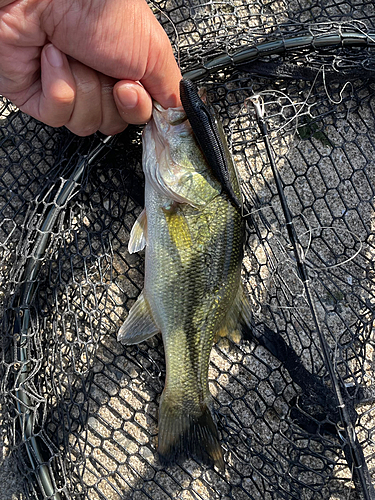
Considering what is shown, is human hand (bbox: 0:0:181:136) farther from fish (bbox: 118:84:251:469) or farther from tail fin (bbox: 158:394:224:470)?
tail fin (bbox: 158:394:224:470)

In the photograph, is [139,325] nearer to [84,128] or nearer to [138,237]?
[138,237]

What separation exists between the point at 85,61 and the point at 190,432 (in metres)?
1.55

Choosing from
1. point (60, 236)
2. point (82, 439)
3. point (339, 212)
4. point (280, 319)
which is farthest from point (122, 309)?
point (339, 212)

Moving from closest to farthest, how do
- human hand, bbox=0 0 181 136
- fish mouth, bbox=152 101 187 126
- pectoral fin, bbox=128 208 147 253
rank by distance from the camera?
human hand, bbox=0 0 181 136
fish mouth, bbox=152 101 187 126
pectoral fin, bbox=128 208 147 253

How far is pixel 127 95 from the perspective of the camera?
59.0 inches

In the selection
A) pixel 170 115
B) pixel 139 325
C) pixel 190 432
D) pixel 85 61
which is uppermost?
pixel 85 61

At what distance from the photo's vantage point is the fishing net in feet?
5.75

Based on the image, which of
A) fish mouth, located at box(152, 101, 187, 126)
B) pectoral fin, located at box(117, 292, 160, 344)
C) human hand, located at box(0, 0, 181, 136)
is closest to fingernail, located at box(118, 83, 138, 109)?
human hand, located at box(0, 0, 181, 136)

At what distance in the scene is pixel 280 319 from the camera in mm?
2045

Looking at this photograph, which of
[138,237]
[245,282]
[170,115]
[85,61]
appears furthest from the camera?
[245,282]

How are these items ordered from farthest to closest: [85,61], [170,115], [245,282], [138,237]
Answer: [245,282], [138,237], [170,115], [85,61]

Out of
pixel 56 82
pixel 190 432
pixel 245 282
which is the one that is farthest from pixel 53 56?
pixel 190 432

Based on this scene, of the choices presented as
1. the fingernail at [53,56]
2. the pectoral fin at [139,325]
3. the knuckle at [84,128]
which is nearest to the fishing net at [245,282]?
the knuckle at [84,128]

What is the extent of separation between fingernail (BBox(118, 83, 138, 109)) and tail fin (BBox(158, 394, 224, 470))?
1.22 metres
